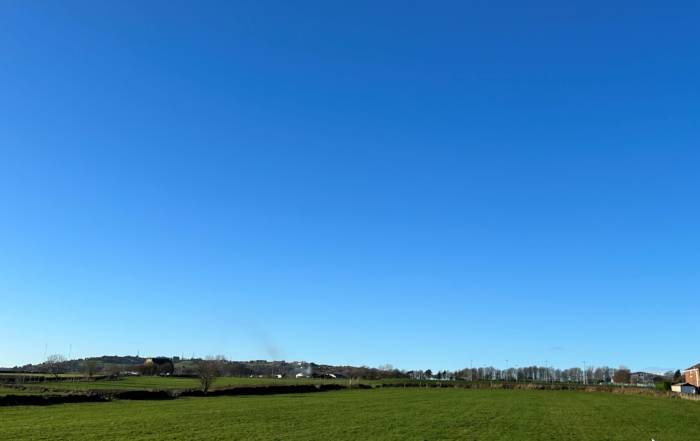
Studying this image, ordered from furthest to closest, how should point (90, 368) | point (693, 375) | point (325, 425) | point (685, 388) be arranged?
point (90, 368), point (693, 375), point (685, 388), point (325, 425)

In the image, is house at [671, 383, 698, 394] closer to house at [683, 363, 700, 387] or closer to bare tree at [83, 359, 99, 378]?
house at [683, 363, 700, 387]

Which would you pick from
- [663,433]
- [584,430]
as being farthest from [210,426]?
[663,433]

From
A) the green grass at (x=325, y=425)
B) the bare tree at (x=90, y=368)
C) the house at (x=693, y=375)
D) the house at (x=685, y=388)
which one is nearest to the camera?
the green grass at (x=325, y=425)

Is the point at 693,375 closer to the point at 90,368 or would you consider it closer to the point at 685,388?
the point at 685,388

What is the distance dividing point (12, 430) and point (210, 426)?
12594 millimetres

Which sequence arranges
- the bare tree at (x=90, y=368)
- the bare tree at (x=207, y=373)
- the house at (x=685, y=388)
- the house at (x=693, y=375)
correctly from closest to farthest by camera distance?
the bare tree at (x=207, y=373), the house at (x=685, y=388), the house at (x=693, y=375), the bare tree at (x=90, y=368)

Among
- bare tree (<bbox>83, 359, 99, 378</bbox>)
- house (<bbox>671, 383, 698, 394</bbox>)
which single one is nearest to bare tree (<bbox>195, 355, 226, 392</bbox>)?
bare tree (<bbox>83, 359, 99, 378</bbox>)

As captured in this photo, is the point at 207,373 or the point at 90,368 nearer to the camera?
the point at 207,373

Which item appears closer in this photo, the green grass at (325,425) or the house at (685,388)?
the green grass at (325,425)

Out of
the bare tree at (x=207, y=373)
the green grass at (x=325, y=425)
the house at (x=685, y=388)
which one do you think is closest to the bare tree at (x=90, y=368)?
the bare tree at (x=207, y=373)

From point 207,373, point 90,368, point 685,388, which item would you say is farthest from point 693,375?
point 90,368

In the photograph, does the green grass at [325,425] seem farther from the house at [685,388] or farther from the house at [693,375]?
the house at [693,375]

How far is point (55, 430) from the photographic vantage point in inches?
1480

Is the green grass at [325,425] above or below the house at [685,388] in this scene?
above
